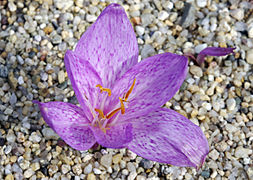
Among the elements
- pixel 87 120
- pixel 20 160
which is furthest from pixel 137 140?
pixel 20 160

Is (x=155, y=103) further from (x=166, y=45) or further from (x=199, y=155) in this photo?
(x=166, y=45)

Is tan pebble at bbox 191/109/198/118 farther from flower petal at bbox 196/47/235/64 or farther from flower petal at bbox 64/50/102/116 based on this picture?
flower petal at bbox 64/50/102/116

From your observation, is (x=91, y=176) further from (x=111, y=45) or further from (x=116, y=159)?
(x=111, y=45)

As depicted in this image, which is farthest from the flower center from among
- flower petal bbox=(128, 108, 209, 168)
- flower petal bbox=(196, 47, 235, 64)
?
flower petal bbox=(196, 47, 235, 64)

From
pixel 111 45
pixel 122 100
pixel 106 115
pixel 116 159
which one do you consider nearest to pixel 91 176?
pixel 116 159

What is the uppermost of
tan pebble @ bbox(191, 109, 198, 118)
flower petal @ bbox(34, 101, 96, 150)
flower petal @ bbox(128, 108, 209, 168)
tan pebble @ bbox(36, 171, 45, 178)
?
flower petal @ bbox(34, 101, 96, 150)

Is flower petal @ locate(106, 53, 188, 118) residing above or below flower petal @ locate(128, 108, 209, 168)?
above
